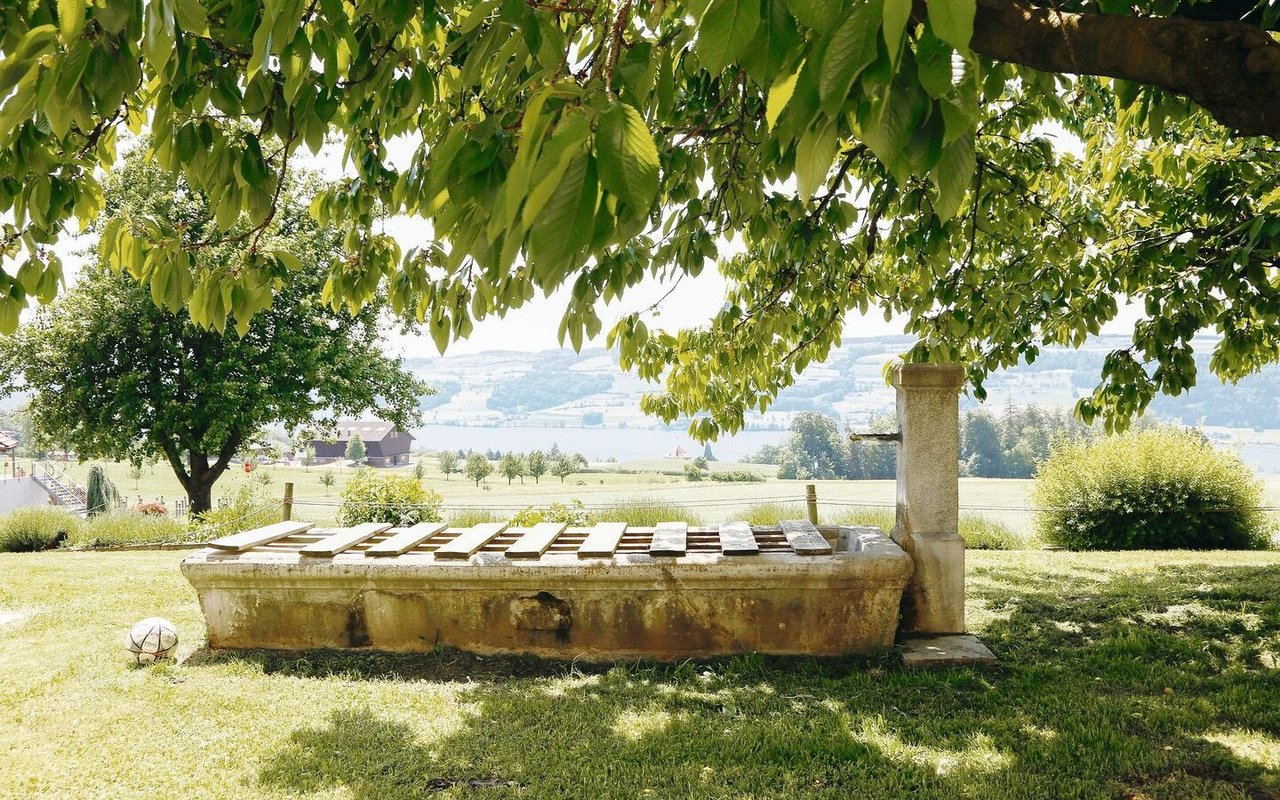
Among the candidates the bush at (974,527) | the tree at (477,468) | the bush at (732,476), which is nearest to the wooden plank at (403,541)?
the bush at (974,527)

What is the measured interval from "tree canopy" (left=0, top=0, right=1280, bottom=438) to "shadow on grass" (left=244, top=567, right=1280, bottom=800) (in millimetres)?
1891

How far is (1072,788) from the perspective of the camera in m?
3.06

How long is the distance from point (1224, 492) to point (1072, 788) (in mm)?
11087

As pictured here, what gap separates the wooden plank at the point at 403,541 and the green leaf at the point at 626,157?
486 centimetres

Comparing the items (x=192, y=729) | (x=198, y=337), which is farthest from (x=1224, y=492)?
(x=198, y=337)

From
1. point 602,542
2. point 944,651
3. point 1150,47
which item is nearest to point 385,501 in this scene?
point 602,542

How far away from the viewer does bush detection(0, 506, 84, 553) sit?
41.8 ft

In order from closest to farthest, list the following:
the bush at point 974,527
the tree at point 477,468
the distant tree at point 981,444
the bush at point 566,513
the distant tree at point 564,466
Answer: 1. the bush at point 566,513
2. the bush at point 974,527
3. the tree at point 477,468
4. the distant tree at point 564,466
5. the distant tree at point 981,444

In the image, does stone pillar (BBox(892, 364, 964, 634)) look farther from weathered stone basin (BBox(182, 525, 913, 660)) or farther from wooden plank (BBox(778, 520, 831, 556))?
wooden plank (BBox(778, 520, 831, 556))

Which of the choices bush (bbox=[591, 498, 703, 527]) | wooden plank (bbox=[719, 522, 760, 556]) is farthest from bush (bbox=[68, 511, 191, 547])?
wooden plank (bbox=[719, 522, 760, 556])

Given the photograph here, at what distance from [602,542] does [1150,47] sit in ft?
13.8

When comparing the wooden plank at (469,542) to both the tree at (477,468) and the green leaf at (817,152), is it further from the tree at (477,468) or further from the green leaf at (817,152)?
the tree at (477,468)

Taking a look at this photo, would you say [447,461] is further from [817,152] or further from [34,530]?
[817,152]

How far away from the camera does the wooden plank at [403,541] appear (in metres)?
5.18
